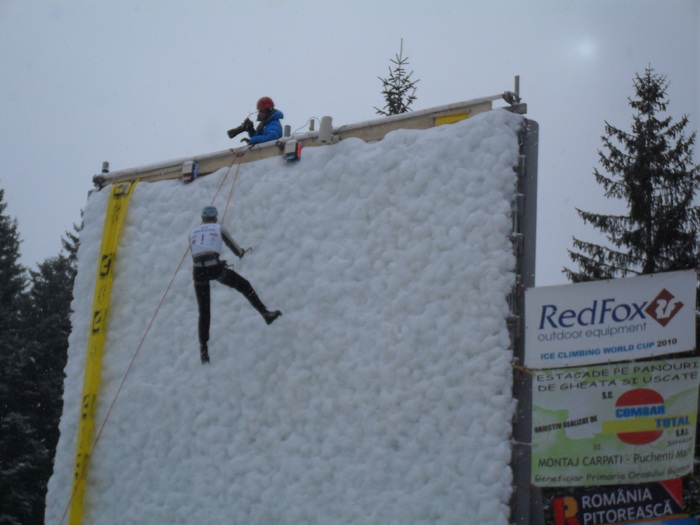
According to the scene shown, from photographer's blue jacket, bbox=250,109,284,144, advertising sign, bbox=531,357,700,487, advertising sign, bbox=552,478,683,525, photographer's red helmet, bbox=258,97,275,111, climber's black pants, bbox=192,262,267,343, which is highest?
photographer's red helmet, bbox=258,97,275,111

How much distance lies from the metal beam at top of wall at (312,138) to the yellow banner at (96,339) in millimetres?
333

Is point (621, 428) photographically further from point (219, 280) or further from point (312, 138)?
point (312, 138)

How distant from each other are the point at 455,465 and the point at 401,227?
2.67 m

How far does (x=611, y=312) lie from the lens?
8.25 metres

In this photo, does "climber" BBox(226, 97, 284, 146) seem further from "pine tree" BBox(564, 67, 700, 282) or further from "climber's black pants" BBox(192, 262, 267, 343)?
"pine tree" BBox(564, 67, 700, 282)

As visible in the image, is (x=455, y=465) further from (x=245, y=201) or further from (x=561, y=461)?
(x=245, y=201)

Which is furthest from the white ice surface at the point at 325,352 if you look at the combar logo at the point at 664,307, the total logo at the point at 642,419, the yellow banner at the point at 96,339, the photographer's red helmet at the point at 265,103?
the combar logo at the point at 664,307

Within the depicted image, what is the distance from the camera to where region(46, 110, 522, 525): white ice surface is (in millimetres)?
8672

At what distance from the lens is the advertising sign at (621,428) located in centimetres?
799

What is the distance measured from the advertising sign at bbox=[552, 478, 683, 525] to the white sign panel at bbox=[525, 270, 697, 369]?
4.21 ft

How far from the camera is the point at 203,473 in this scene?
33.7 feet

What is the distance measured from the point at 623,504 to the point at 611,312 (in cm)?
188

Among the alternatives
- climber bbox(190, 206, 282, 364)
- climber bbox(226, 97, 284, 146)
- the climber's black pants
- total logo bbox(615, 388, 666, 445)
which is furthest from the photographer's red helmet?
total logo bbox(615, 388, 666, 445)

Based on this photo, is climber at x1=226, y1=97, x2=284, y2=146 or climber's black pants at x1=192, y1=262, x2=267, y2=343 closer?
climber's black pants at x1=192, y1=262, x2=267, y2=343
